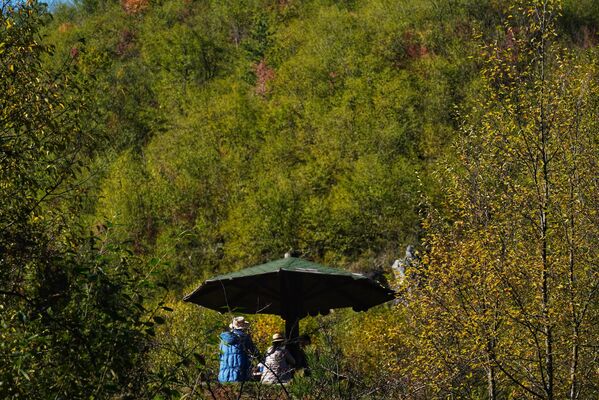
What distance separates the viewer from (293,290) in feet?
42.7

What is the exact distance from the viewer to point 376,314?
2764 centimetres

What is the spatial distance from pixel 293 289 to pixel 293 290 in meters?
0.02

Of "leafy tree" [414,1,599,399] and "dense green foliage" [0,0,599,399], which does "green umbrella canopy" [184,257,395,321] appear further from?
"leafy tree" [414,1,599,399]

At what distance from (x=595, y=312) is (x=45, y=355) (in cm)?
821

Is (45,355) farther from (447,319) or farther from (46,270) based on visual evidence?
(447,319)

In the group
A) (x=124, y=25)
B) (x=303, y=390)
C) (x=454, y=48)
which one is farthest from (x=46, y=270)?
(x=124, y=25)

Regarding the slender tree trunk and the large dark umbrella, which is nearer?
the slender tree trunk

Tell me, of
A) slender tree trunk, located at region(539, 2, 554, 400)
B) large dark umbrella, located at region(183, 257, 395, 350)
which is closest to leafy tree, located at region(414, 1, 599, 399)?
slender tree trunk, located at region(539, 2, 554, 400)

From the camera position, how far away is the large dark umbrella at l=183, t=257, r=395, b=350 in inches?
487

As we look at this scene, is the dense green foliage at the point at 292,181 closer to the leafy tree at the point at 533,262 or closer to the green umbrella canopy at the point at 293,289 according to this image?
the leafy tree at the point at 533,262

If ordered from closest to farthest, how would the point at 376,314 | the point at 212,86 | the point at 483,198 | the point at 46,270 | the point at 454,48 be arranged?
1. the point at 46,270
2. the point at 483,198
3. the point at 376,314
4. the point at 454,48
5. the point at 212,86

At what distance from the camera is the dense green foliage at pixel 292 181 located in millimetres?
6383

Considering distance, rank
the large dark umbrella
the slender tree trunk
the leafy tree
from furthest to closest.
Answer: the large dark umbrella
the leafy tree
the slender tree trunk

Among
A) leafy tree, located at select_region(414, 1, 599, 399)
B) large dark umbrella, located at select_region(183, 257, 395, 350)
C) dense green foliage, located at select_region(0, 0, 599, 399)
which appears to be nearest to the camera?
dense green foliage, located at select_region(0, 0, 599, 399)
